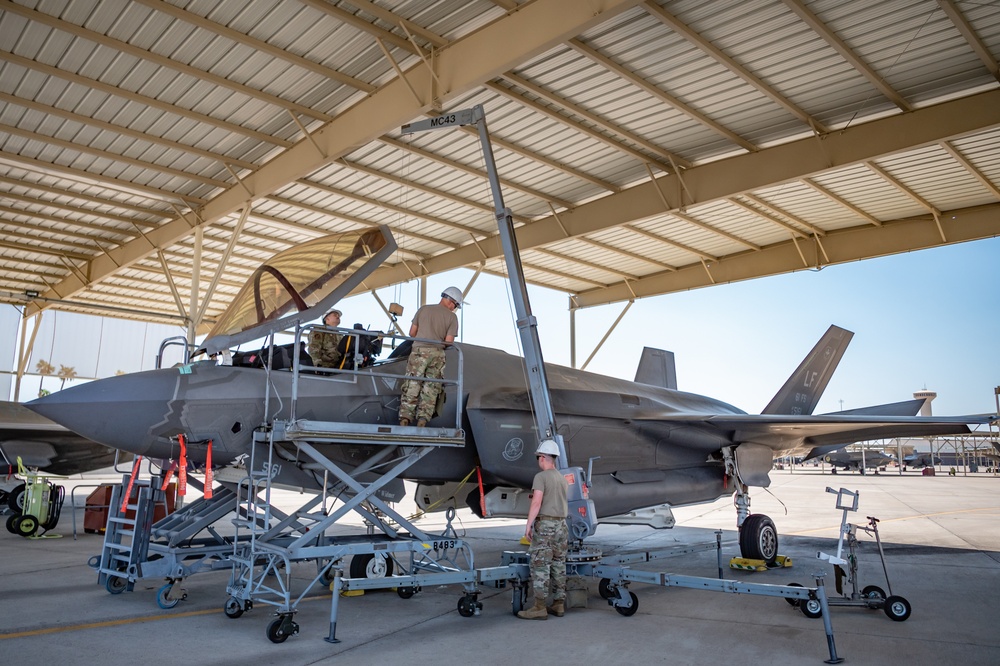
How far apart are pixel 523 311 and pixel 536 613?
3182 millimetres

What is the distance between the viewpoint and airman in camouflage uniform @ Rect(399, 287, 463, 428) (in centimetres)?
657

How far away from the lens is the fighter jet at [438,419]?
5.77m

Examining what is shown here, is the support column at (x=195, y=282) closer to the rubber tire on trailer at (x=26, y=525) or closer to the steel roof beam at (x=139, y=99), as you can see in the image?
the steel roof beam at (x=139, y=99)

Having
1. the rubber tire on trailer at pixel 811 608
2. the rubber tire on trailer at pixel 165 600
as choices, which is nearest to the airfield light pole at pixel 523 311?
the rubber tire on trailer at pixel 811 608

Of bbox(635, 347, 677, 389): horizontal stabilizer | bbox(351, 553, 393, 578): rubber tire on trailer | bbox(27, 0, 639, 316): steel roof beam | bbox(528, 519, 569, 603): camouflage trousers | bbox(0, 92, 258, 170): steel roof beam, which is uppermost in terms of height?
bbox(0, 92, 258, 170): steel roof beam

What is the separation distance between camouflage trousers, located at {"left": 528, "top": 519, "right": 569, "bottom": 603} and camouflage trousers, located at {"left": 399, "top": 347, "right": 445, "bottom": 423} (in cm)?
147

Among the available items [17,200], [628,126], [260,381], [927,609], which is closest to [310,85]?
[628,126]

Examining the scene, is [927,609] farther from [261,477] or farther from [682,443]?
[261,477]

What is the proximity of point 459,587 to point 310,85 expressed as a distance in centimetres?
843

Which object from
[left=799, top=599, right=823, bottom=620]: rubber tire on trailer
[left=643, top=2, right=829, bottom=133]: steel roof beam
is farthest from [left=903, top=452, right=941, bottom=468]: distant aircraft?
[left=799, top=599, right=823, bottom=620]: rubber tire on trailer

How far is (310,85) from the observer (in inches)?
462

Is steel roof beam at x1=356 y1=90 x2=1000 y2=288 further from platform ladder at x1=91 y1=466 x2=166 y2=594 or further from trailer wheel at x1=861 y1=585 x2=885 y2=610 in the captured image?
platform ladder at x1=91 y1=466 x2=166 y2=594

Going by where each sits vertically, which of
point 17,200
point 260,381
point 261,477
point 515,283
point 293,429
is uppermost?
point 17,200

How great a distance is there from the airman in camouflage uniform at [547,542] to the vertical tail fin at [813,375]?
743cm
